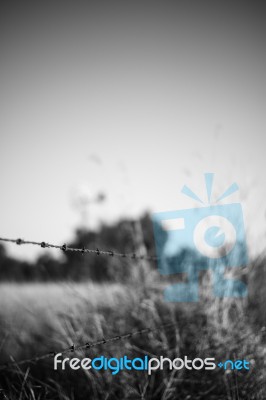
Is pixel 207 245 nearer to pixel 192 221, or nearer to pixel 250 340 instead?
pixel 192 221

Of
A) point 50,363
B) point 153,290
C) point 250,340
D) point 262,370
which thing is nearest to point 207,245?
point 153,290

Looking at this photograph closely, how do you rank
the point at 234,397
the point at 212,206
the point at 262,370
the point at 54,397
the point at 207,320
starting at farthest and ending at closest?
1. the point at 212,206
2. the point at 207,320
3. the point at 262,370
4. the point at 54,397
5. the point at 234,397

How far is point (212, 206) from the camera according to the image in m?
3.85

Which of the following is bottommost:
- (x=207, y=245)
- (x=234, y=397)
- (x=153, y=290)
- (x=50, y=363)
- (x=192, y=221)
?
(x=234, y=397)

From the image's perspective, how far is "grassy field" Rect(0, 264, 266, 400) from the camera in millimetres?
2393

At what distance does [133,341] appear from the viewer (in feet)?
10.1

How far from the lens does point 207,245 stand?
13.0ft

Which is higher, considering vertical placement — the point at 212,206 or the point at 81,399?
the point at 212,206

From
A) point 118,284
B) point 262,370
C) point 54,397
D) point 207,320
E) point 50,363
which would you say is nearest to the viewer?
point 54,397

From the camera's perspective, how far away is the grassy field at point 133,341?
2.39 meters

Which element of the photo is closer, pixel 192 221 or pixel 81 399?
pixel 81 399

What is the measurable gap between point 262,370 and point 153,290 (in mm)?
1646

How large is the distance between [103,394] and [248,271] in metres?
2.35

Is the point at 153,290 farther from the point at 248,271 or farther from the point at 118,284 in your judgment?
the point at 248,271
